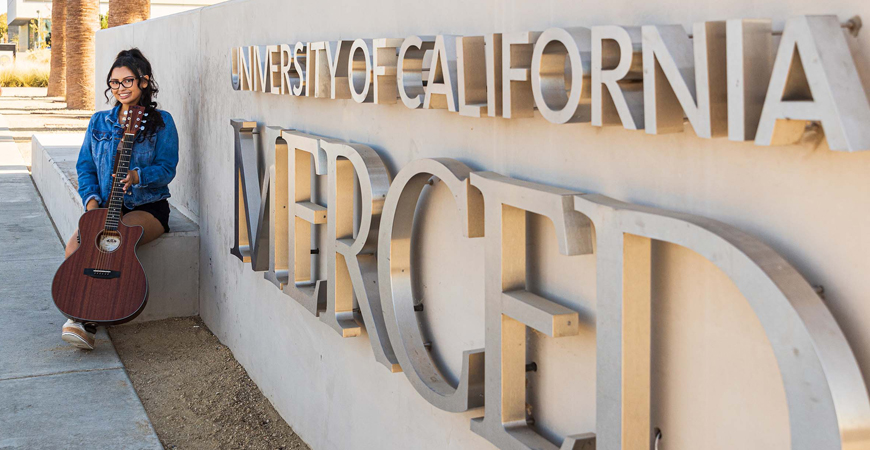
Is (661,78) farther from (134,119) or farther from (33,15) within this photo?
(33,15)

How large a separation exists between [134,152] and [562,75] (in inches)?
174

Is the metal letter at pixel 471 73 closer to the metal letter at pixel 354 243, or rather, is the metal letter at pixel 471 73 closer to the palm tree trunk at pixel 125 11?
the metal letter at pixel 354 243

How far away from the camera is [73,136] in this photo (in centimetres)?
1304

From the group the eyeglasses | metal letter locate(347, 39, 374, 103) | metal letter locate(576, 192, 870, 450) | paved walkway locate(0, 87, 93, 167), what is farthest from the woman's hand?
paved walkway locate(0, 87, 93, 167)

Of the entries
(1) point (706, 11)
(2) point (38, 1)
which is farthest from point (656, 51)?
(2) point (38, 1)

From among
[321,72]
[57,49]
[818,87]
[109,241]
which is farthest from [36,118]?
[818,87]

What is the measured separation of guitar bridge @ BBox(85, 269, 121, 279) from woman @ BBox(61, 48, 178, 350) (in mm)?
312

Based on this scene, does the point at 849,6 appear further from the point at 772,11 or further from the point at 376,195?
the point at 376,195

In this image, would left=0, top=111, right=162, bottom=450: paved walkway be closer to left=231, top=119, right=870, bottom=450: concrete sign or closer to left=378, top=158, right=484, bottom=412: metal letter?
left=231, top=119, right=870, bottom=450: concrete sign

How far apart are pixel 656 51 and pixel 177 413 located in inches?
159

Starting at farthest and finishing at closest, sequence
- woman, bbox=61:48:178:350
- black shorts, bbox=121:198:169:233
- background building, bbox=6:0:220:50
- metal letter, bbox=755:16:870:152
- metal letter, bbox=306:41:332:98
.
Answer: background building, bbox=6:0:220:50 → black shorts, bbox=121:198:169:233 → woman, bbox=61:48:178:350 → metal letter, bbox=306:41:332:98 → metal letter, bbox=755:16:870:152

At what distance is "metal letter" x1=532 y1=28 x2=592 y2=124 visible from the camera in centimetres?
215

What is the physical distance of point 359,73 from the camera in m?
3.53

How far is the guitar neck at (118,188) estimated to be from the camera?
18.8 ft
